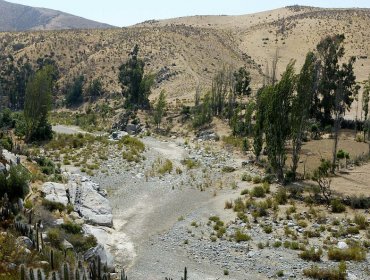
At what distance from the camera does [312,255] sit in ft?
75.2

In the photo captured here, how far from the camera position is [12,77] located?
108500mm

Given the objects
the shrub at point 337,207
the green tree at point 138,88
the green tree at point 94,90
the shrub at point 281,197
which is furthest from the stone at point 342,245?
the green tree at point 94,90

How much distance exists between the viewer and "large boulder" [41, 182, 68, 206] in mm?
27008

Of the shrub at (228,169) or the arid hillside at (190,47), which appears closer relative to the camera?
the shrub at (228,169)

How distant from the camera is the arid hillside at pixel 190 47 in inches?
4345

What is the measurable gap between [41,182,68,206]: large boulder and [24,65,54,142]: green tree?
83.0 ft

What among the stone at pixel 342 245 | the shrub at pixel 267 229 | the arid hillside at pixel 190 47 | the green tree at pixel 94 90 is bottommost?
Answer: the shrub at pixel 267 229

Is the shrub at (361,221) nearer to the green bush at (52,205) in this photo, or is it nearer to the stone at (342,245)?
the stone at (342,245)

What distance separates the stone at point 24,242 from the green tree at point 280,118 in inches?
872

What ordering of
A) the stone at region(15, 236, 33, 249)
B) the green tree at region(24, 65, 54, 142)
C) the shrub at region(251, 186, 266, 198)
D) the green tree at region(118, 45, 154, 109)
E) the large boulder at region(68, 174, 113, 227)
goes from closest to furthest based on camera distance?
the stone at region(15, 236, 33, 249) < the large boulder at region(68, 174, 113, 227) < the shrub at region(251, 186, 266, 198) < the green tree at region(24, 65, 54, 142) < the green tree at region(118, 45, 154, 109)

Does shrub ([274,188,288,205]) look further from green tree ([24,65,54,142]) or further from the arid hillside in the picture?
the arid hillside

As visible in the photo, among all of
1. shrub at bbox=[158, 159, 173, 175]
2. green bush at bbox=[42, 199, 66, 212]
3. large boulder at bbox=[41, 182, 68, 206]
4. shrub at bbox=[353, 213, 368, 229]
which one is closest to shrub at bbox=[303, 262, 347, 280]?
shrub at bbox=[353, 213, 368, 229]

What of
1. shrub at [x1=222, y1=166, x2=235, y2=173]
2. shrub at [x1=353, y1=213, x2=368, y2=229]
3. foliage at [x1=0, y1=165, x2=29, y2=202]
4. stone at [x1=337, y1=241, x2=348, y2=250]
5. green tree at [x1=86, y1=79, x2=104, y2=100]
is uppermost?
green tree at [x1=86, y1=79, x2=104, y2=100]

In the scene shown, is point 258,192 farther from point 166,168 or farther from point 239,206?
point 166,168
